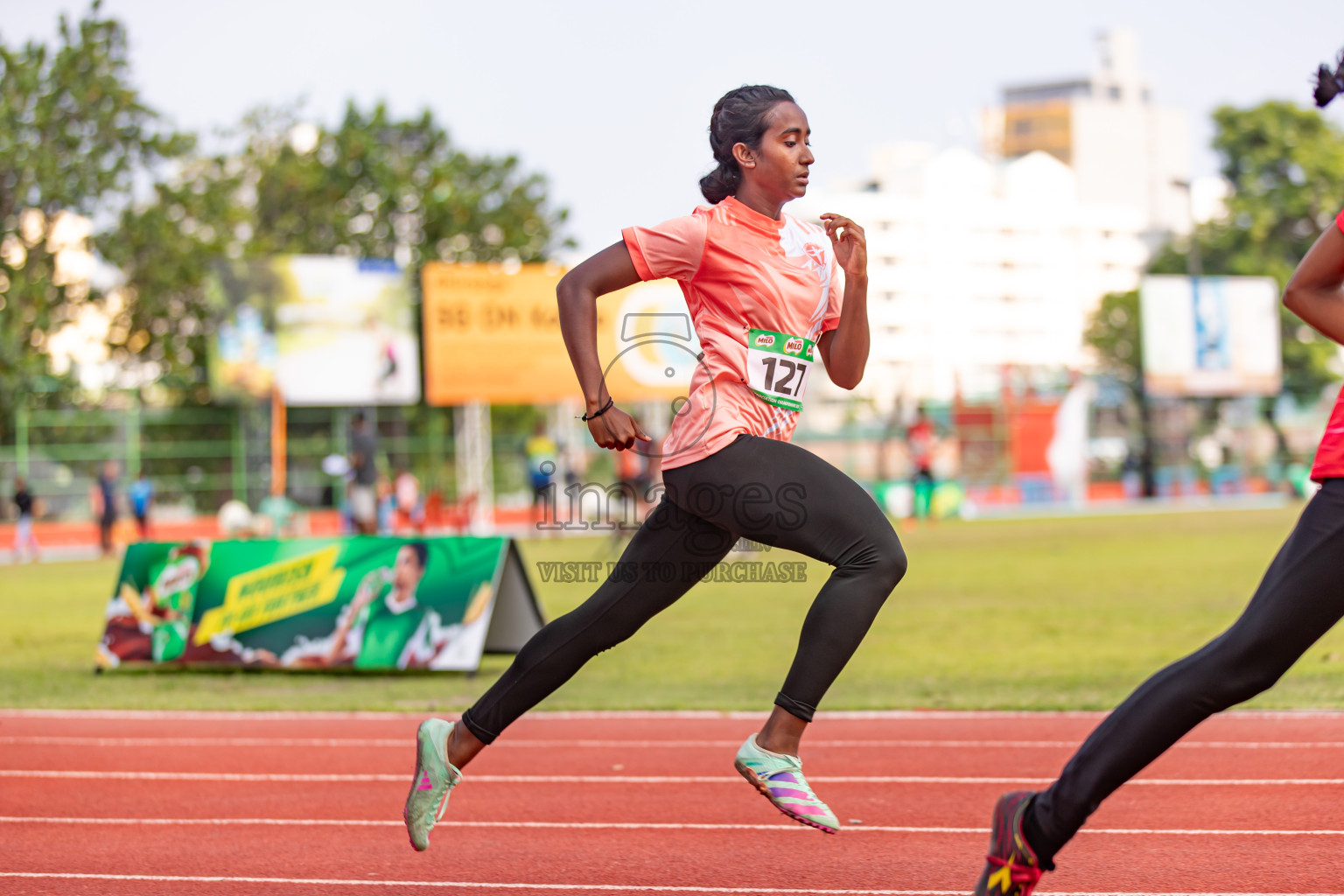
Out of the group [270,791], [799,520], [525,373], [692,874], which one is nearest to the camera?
[799,520]

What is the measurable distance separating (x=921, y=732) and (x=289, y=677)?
5269 millimetres

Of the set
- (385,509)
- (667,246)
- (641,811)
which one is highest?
(667,246)

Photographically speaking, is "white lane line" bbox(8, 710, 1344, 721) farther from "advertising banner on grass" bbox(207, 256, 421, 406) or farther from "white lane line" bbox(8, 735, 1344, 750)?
"advertising banner on grass" bbox(207, 256, 421, 406)

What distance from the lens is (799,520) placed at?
12.3ft

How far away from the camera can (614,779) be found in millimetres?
6195

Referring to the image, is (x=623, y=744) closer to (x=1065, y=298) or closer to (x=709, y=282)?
(x=709, y=282)

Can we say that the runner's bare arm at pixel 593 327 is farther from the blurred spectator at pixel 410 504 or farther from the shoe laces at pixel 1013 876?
the blurred spectator at pixel 410 504

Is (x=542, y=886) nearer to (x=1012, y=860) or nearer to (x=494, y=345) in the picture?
(x=1012, y=860)

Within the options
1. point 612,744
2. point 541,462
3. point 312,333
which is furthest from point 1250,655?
point 312,333

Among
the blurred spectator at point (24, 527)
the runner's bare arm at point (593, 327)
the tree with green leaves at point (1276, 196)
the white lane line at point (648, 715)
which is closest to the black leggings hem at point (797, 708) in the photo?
the runner's bare arm at point (593, 327)

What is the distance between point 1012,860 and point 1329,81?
1.81m

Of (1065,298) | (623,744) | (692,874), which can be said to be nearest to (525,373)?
(623,744)

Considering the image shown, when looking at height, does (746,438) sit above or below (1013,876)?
above

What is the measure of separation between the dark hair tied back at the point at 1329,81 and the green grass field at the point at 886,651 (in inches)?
218
